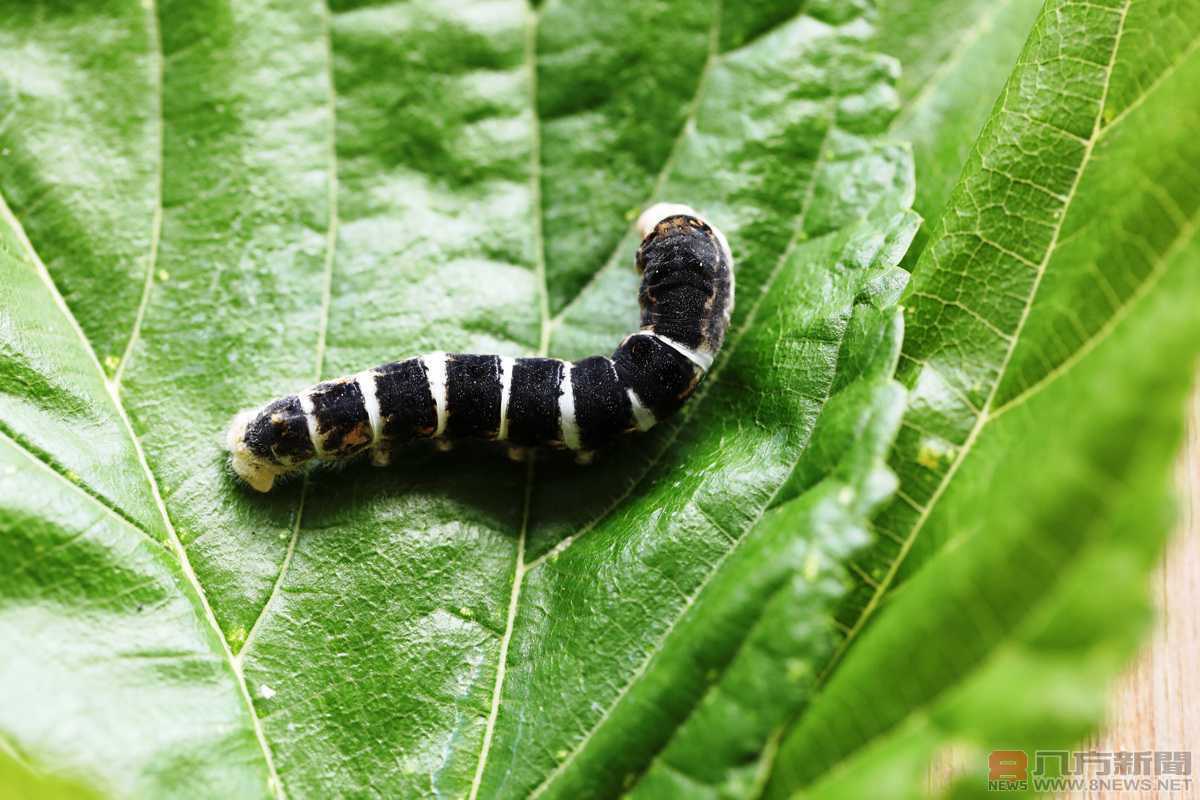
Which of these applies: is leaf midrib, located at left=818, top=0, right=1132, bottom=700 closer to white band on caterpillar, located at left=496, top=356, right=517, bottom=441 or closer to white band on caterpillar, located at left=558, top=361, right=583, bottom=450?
white band on caterpillar, located at left=558, top=361, right=583, bottom=450

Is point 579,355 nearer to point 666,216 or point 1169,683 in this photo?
point 666,216

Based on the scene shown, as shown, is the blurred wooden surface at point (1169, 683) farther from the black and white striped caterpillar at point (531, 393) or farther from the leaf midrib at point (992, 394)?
the black and white striped caterpillar at point (531, 393)

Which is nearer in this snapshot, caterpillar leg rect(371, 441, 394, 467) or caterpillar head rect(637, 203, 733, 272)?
caterpillar leg rect(371, 441, 394, 467)

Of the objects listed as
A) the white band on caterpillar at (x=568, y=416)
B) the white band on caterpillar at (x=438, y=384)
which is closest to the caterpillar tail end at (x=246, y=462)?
the white band on caterpillar at (x=438, y=384)

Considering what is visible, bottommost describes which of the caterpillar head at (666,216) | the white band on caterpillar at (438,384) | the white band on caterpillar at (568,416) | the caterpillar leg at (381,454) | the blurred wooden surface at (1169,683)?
the blurred wooden surface at (1169,683)

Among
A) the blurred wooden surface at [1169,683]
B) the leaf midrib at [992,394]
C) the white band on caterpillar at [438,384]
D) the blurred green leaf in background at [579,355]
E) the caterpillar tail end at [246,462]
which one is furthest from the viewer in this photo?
the blurred wooden surface at [1169,683]

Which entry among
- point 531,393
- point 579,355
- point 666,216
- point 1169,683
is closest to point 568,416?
point 531,393

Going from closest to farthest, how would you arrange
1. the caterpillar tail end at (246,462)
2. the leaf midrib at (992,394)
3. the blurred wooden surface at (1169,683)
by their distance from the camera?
1. the leaf midrib at (992,394)
2. the caterpillar tail end at (246,462)
3. the blurred wooden surface at (1169,683)

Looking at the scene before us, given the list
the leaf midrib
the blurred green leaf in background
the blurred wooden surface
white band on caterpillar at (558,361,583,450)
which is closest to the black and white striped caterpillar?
white band on caterpillar at (558,361,583,450)

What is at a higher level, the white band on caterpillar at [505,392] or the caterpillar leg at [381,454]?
the white band on caterpillar at [505,392]
